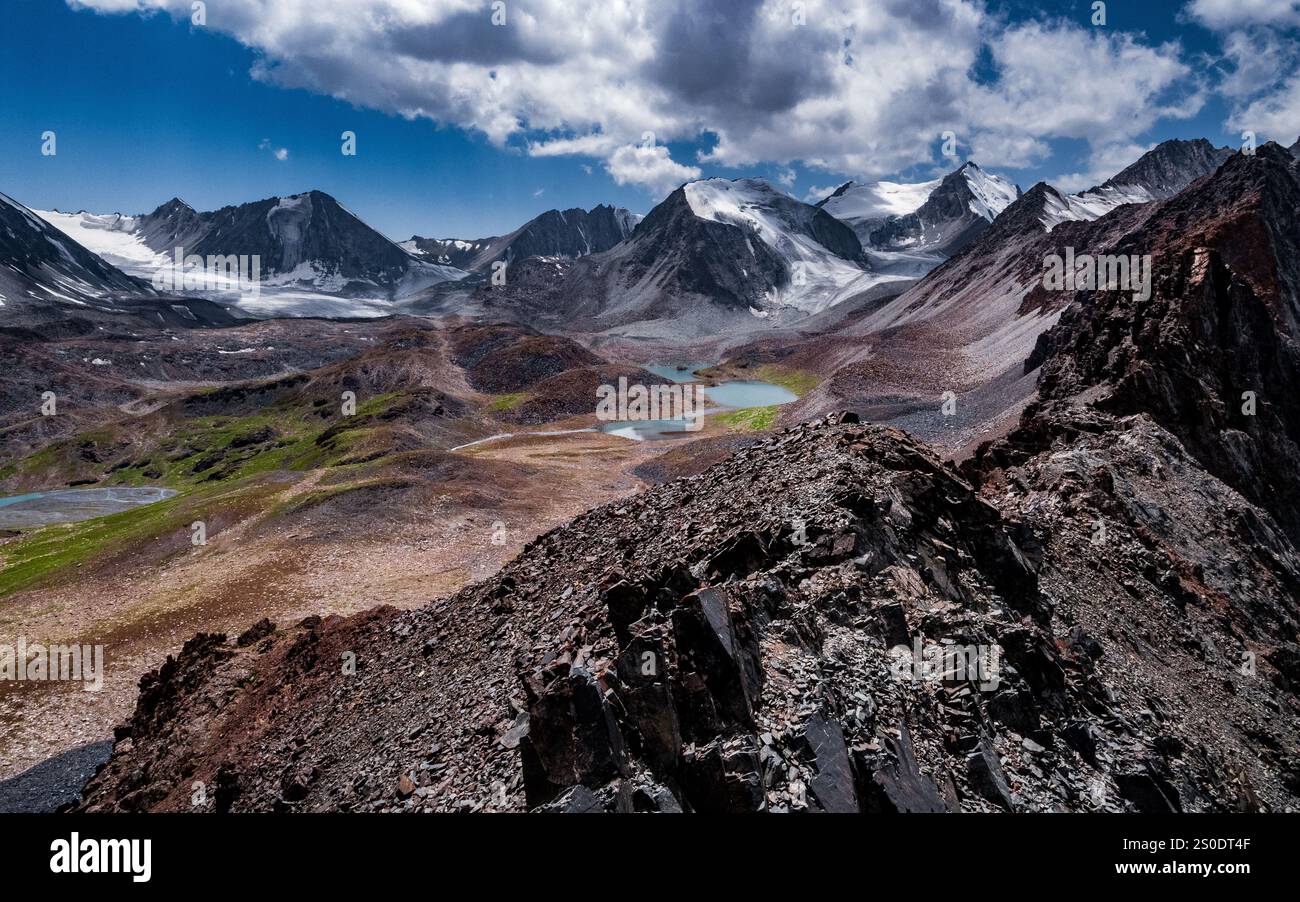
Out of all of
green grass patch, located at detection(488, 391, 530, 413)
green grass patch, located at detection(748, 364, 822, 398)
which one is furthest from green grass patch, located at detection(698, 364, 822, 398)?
green grass patch, located at detection(488, 391, 530, 413)

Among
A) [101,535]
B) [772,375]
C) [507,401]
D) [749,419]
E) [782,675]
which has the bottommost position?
[101,535]

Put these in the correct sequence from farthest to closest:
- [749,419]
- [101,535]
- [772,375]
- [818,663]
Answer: [772,375] → [749,419] → [101,535] → [818,663]

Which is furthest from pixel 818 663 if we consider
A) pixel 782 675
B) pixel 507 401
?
pixel 507 401

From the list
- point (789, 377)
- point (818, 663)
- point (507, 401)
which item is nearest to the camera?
point (818, 663)

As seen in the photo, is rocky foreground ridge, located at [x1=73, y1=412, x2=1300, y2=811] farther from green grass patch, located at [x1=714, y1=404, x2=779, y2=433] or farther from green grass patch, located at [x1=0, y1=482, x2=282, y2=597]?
green grass patch, located at [x1=714, y1=404, x2=779, y2=433]

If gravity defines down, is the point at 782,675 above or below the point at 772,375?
below

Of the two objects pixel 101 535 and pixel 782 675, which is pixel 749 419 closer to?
pixel 101 535

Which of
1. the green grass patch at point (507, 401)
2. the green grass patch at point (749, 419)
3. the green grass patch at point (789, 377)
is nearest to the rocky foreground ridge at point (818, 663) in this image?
the green grass patch at point (749, 419)

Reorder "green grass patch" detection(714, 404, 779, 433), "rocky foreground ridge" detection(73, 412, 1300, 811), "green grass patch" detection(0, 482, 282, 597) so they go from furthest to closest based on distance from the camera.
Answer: "green grass patch" detection(714, 404, 779, 433), "green grass patch" detection(0, 482, 282, 597), "rocky foreground ridge" detection(73, 412, 1300, 811)
